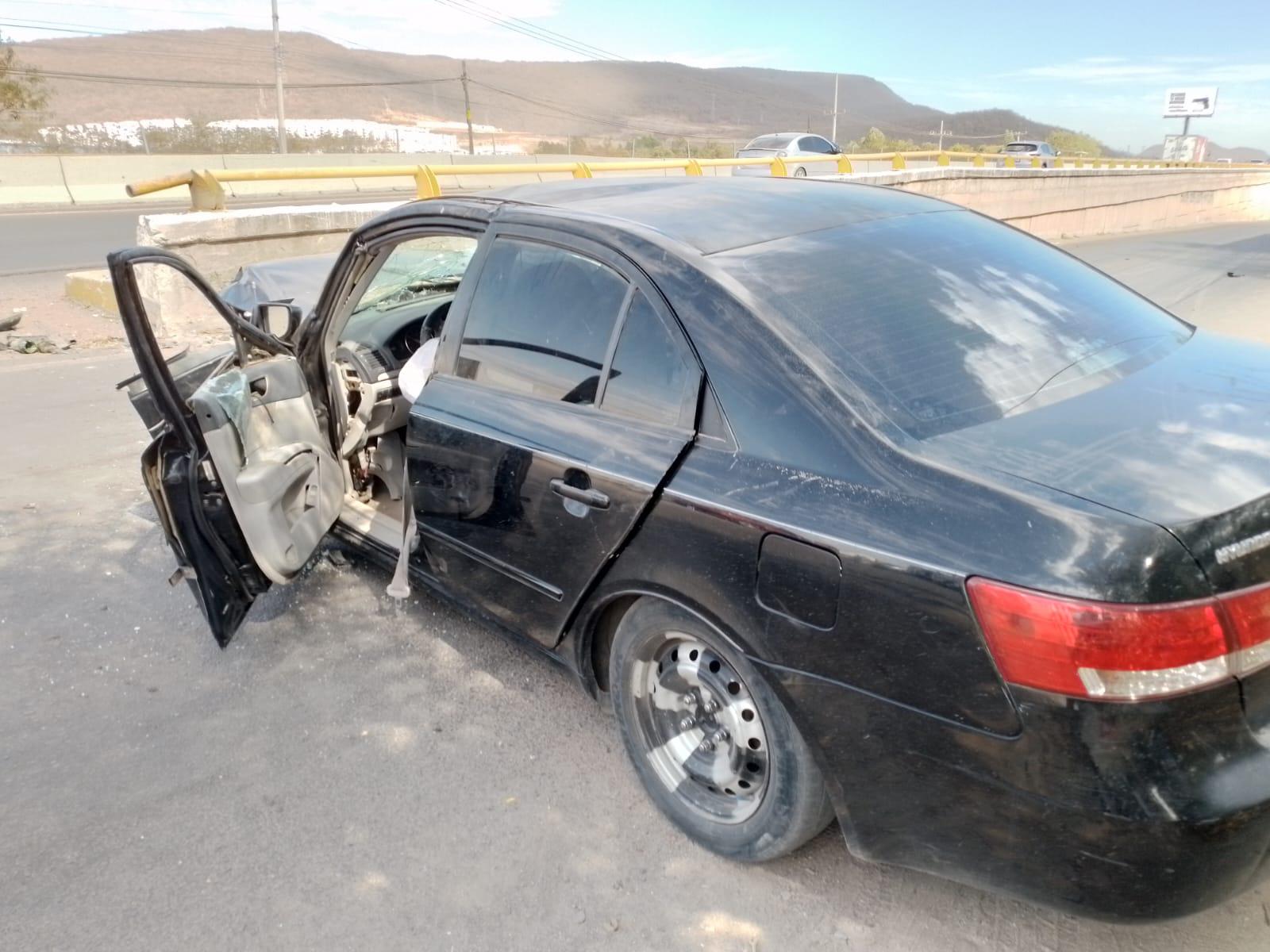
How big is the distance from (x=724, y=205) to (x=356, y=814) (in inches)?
85.9

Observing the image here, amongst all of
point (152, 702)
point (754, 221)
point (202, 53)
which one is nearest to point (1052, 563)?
point (754, 221)

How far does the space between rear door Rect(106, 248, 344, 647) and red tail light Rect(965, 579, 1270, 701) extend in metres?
2.59

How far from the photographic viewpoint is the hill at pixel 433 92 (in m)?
106

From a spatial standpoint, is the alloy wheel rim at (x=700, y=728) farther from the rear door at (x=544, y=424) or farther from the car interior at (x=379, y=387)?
the car interior at (x=379, y=387)

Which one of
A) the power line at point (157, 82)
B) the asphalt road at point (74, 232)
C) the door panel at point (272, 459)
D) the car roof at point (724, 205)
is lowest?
the asphalt road at point (74, 232)

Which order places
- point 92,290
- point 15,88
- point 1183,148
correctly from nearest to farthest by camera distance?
point 92,290
point 15,88
point 1183,148

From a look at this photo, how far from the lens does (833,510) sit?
2.06m

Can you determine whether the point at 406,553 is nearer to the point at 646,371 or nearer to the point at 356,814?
the point at 356,814

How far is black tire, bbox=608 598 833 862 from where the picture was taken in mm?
2281

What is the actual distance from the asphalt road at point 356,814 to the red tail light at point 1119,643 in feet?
2.84

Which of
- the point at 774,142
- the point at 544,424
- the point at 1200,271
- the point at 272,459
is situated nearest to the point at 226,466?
the point at 272,459

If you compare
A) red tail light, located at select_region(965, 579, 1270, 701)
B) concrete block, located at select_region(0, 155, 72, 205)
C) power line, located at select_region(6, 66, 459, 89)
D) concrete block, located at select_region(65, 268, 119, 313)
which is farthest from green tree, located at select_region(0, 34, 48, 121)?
power line, located at select_region(6, 66, 459, 89)

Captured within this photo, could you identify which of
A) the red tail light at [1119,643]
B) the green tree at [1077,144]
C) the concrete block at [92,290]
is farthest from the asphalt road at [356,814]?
the green tree at [1077,144]

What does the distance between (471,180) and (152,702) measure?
2118 cm
